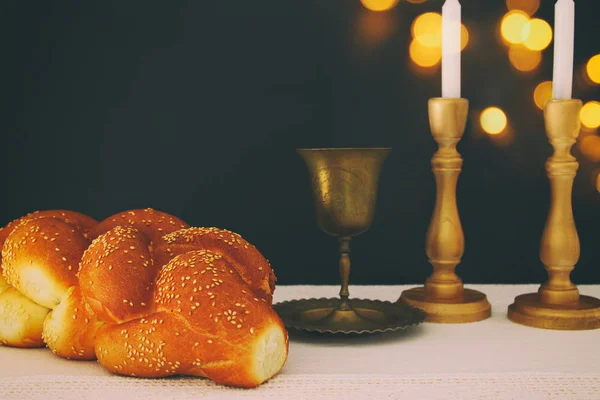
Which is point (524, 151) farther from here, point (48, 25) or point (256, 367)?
point (48, 25)

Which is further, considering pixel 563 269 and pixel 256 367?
pixel 563 269

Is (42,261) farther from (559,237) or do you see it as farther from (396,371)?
(559,237)

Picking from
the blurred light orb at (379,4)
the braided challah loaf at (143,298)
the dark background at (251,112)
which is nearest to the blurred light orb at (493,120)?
the dark background at (251,112)

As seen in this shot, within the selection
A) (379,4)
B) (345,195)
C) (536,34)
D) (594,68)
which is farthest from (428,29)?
(345,195)

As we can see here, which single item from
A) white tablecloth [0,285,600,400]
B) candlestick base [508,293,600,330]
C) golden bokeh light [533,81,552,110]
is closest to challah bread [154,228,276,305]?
white tablecloth [0,285,600,400]

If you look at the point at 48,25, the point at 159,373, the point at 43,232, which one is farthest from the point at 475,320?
the point at 48,25

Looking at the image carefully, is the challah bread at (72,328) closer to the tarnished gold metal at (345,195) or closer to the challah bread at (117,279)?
the challah bread at (117,279)
